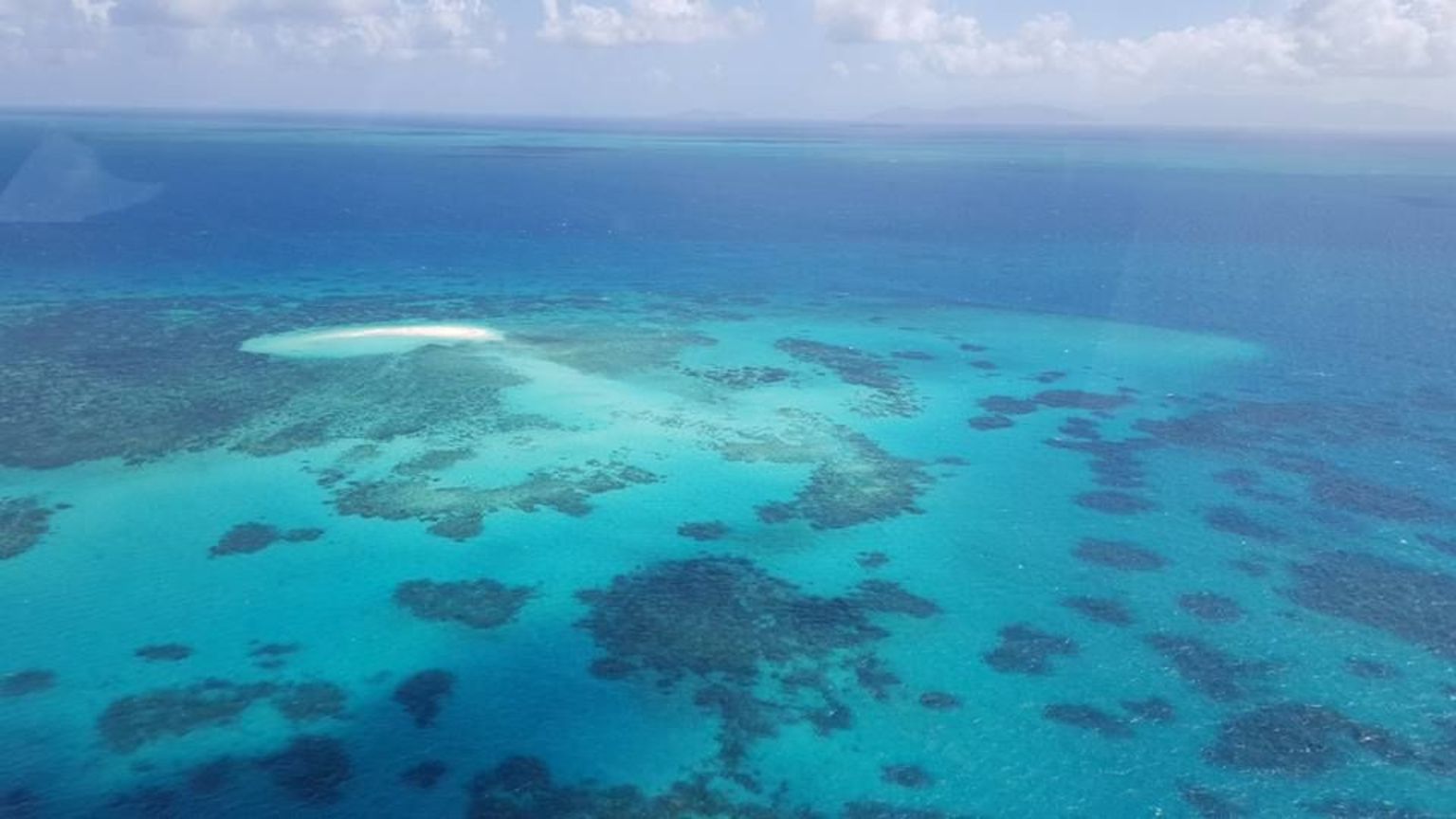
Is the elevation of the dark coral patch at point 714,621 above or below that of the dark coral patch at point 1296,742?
below

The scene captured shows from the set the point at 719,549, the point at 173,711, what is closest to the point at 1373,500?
the point at 719,549

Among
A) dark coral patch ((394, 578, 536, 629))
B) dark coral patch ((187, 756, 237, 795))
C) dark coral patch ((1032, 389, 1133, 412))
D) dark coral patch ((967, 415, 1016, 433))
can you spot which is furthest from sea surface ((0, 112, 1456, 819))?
dark coral patch ((967, 415, 1016, 433))

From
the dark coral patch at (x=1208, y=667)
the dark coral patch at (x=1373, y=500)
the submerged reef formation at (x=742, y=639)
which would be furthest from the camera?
the dark coral patch at (x=1373, y=500)

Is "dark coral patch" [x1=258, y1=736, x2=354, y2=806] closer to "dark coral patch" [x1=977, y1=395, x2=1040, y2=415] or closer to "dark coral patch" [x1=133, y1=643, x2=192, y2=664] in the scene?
"dark coral patch" [x1=133, y1=643, x2=192, y2=664]

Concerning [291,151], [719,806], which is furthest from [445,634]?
[291,151]

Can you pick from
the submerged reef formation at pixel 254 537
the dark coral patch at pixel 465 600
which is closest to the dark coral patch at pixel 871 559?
the dark coral patch at pixel 465 600

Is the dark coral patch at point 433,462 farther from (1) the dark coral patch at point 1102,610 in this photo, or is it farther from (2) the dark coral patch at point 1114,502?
(2) the dark coral patch at point 1114,502

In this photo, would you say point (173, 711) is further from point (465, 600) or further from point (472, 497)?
point (472, 497)
